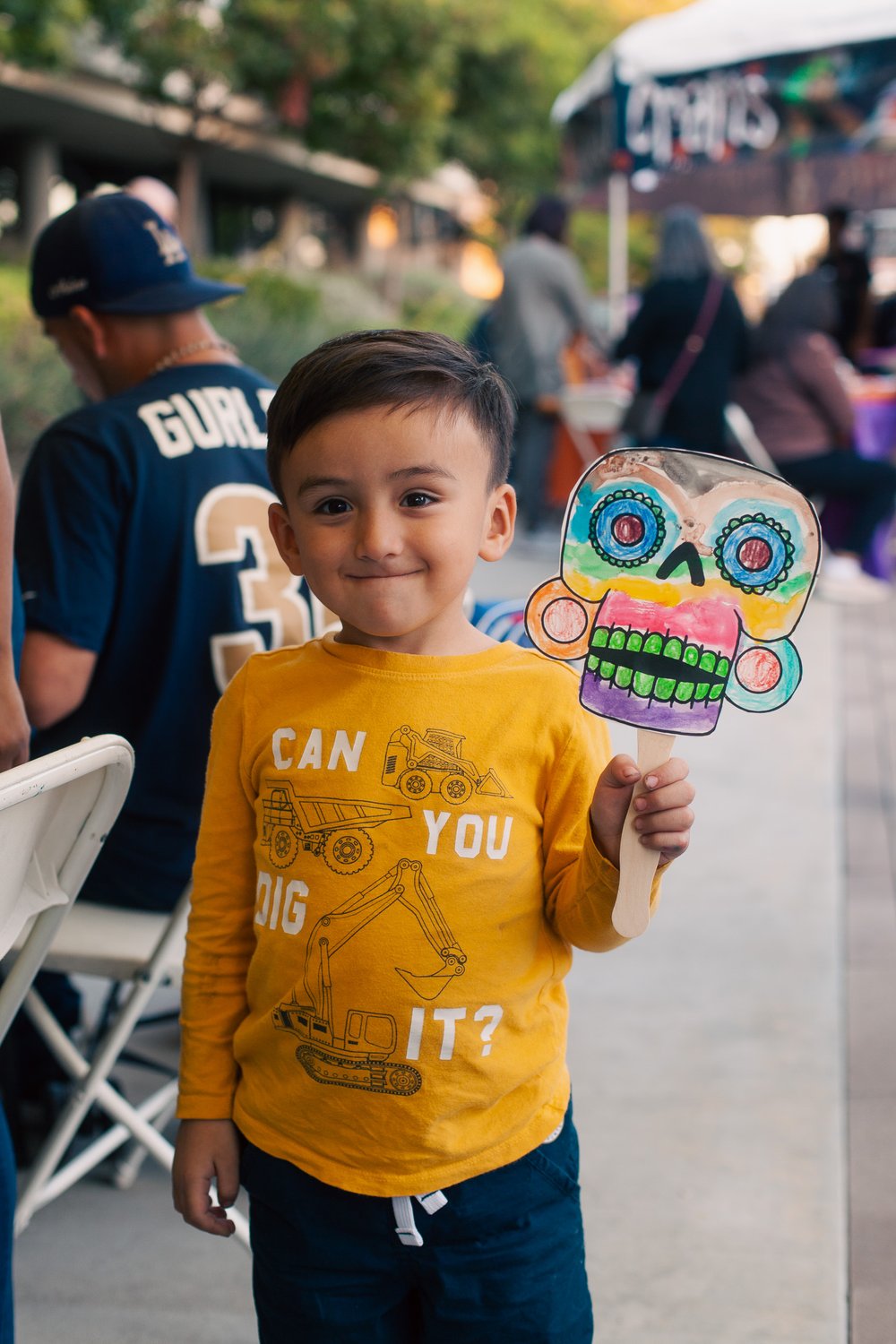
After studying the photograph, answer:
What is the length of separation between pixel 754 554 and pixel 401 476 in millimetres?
345

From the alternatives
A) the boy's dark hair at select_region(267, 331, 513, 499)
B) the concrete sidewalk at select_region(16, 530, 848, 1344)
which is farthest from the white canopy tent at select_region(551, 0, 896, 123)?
the boy's dark hair at select_region(267, 331, 513, 499)

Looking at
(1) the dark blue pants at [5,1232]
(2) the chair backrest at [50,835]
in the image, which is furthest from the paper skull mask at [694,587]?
(1) the dark blue pants at [5,1232]

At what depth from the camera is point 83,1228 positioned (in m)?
2.52

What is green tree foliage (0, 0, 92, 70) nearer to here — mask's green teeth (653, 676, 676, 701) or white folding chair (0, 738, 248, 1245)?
white folding chair (0, 738, 248, 1245)

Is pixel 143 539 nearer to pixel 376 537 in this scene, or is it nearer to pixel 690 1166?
pixel 376 537

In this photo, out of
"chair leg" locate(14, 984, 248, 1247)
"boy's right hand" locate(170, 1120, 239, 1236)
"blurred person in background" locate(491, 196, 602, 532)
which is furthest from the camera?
"blurred person in background" locate(491, 196, 602, 532)

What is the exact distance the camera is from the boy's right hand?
4.76ft

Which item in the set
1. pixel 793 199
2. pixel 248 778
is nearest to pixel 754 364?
pixel 793 199

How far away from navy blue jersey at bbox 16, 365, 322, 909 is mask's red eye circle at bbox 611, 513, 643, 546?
1125mm

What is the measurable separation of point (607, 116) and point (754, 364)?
161cm

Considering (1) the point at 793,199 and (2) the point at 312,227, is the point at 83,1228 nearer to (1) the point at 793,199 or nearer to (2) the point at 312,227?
(1) the point at 793,199

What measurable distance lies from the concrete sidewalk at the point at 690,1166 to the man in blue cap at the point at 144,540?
0.66 meters

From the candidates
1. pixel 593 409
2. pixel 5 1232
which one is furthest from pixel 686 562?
pixel 593 409

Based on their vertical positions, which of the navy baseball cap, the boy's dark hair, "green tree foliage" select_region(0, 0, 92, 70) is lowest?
the boy's dark hair
